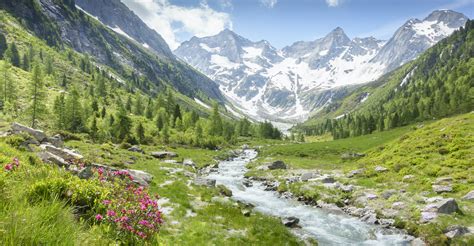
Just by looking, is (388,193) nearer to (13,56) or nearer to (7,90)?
(7,90)

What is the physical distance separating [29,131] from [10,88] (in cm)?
7390

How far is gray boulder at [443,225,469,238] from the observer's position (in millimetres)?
21906

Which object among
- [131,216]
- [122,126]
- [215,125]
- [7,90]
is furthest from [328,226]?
[215,125]

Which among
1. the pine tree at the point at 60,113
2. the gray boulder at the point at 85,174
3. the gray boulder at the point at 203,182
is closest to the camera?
the gray boulder at the point at 85,174

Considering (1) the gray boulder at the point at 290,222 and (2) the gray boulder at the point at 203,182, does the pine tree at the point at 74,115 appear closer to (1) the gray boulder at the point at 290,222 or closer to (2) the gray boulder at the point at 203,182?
(2) the gray boulder at the point at 203,182

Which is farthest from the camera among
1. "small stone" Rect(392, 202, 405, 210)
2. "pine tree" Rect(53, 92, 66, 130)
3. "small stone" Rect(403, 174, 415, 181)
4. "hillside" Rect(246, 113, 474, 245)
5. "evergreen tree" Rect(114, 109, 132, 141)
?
"evergreen tree" Rect(114, 109, 132, 141)

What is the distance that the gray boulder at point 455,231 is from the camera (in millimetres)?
21906

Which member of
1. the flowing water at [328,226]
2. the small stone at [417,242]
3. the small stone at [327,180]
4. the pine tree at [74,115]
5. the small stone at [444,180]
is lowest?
the flowing water at [328,226]

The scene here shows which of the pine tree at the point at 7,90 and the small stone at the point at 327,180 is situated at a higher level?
the pine tree at the point at 7,90

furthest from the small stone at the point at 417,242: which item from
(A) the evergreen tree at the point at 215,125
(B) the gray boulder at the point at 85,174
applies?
(A) the evergreen tree at the point at 215,125

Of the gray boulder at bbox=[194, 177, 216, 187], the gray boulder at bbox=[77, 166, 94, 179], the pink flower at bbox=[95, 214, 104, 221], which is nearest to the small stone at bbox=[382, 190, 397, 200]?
the gray boulder at bbox=[194, 177, 216, 187]

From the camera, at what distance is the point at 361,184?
42562 millimetres

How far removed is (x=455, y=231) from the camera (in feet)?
72.7

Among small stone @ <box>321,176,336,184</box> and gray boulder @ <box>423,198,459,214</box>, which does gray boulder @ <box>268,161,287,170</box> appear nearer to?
small stone @ <box>321,176,336,184</box>
